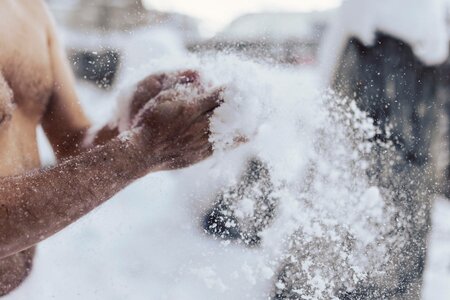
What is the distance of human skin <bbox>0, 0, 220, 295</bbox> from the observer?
82cm

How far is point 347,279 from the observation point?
1298 millimetres

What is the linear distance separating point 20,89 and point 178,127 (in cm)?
35

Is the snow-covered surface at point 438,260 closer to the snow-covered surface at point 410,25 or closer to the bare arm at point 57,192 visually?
the snow-covered surface at point 410,25

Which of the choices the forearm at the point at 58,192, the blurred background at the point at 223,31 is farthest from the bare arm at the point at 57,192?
the blurred background at the point at 223,31

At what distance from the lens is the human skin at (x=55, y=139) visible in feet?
2.70

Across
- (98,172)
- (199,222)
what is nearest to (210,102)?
(98,172)

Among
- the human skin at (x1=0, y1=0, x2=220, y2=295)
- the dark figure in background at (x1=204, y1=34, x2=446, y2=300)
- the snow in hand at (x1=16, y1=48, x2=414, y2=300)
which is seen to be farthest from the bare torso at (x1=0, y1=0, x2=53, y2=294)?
the dark figure in background at (x1=204, y1=34, x2=446, y2=300)

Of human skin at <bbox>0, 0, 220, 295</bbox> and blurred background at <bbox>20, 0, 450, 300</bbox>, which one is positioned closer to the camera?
human skin at <bbox>0, 0, 220, 295</bbox>

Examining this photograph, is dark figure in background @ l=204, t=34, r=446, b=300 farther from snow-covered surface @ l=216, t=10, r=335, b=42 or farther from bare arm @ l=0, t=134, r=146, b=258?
bare arm @ l=0, t=134, r=146, b=258

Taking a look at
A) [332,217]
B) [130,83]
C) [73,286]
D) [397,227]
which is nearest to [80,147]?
[130,83]

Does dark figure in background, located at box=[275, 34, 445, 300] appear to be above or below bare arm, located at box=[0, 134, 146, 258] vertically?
above

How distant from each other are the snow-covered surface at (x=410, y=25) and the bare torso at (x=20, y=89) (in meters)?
0.76

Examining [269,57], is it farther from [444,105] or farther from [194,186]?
[444,105]

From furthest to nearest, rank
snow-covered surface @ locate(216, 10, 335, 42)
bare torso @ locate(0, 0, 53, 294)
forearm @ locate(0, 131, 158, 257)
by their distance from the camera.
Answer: snow-covered surface @ locate(216, 10, 335, 42), bare torso @ locate(0, 0, 53, 294), forearm @ locate(0, 131, 158, 257)
